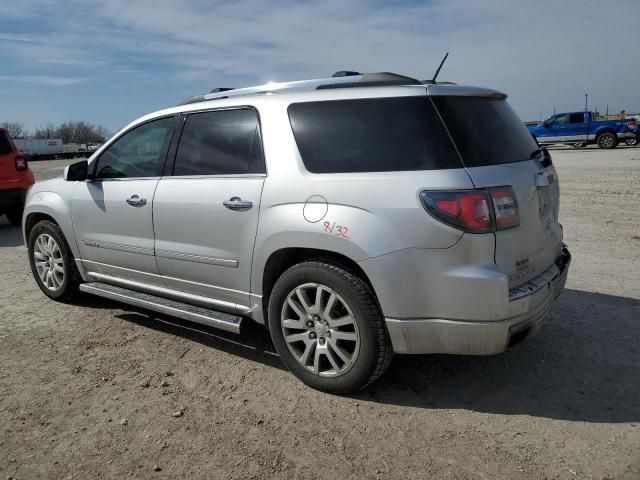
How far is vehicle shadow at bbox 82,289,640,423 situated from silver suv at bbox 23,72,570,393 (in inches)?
15.6

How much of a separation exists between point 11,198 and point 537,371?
9.46m

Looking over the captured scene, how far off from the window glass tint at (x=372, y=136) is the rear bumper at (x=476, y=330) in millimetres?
827

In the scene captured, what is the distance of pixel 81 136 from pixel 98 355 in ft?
378

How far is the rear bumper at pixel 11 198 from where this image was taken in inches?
382

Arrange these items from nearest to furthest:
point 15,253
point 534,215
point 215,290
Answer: point 534,215 < point 215,290 < point 15,253

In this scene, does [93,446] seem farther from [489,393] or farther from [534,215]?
[534,215]

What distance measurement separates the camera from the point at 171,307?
4.04m

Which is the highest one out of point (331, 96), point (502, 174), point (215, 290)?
point (331, 96)

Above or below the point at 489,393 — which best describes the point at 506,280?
above

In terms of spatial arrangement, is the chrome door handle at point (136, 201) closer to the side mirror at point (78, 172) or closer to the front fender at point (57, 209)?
the side mirror at point (78, 172)

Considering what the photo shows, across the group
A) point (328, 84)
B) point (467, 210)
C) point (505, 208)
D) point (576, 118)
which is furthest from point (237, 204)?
point (576, 118)

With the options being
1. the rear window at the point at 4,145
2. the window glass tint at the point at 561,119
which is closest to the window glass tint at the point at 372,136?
the rear window at the point at 4,145

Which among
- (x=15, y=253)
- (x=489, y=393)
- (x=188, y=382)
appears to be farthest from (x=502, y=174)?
(x=15, y=253)

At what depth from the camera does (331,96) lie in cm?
338
